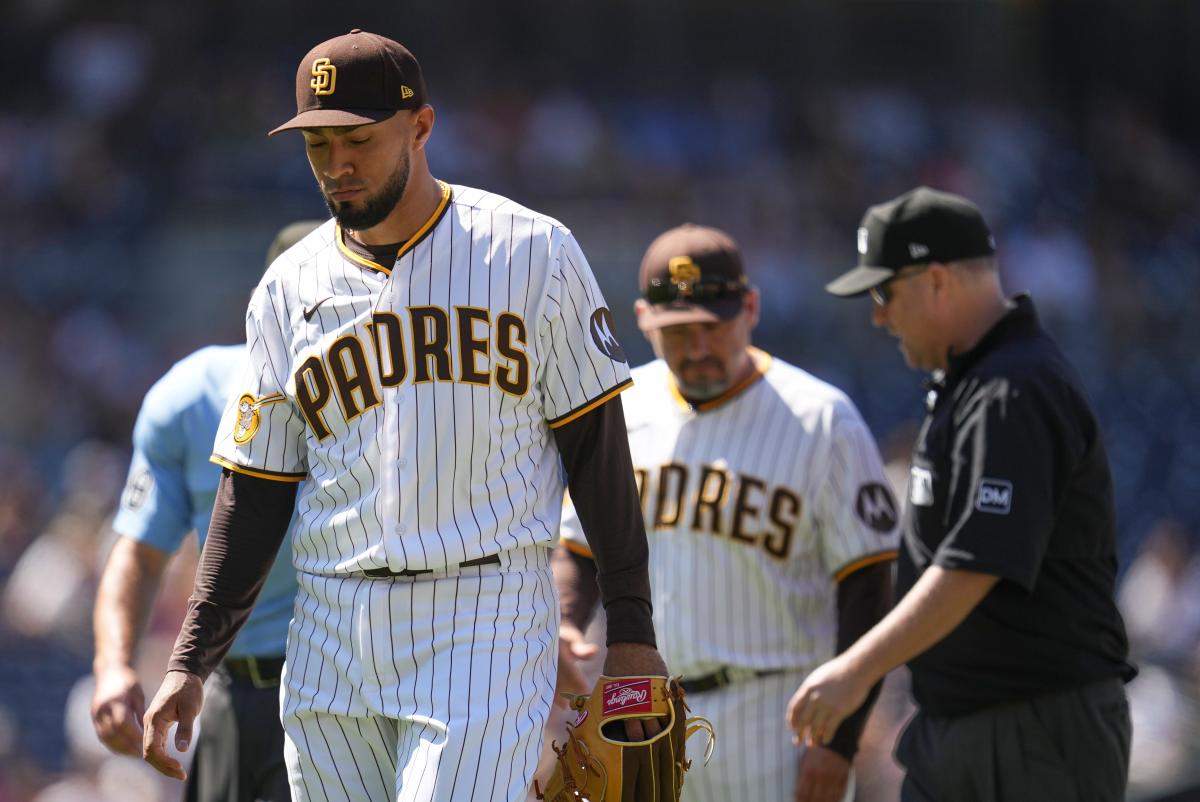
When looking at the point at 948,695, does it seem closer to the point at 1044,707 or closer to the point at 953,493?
the point at 1044,707

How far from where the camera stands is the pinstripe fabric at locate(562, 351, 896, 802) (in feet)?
13.5

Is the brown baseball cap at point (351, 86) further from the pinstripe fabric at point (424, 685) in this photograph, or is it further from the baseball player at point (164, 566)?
the baseball player at point (164, 566)

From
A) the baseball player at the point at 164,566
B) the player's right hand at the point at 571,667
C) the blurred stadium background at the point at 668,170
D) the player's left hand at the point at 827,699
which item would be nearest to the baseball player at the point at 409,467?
the player's right hand at the point at 571,667

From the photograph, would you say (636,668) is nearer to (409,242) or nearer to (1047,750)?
(409,242)

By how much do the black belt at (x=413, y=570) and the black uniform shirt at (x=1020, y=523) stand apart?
3.71 ft

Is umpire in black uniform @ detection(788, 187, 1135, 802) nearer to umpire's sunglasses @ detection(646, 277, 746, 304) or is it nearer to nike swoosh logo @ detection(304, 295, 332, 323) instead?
umpire's sunglasses @ detection(646, 277, 746, 304)

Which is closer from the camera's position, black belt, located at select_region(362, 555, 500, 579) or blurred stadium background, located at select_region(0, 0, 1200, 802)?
black belt, located at select_region(362, 555, 500, 579)

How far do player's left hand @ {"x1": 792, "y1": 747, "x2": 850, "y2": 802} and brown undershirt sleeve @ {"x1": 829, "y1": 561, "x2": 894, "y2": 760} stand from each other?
0.02m

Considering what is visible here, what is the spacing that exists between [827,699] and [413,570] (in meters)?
1.12

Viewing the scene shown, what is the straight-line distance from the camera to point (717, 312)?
13.8ft

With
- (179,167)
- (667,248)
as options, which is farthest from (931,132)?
(667,248)

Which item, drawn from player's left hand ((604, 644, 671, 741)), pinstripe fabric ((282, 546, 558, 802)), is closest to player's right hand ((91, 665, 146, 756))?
pinstripe fabric ((282, 546, 558, 802))

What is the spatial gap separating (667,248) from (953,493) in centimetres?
123

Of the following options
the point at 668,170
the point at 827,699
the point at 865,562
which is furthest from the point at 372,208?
the point at 668,170
